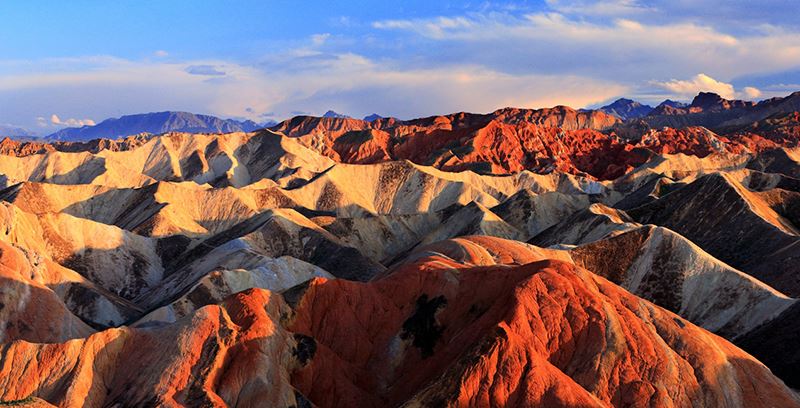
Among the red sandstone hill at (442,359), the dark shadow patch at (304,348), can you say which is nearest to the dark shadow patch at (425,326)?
the red sandstone hill at (442,359)

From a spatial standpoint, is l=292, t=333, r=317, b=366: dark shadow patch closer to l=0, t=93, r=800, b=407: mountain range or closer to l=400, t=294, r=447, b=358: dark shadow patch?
l=0, t=93, r=800, b=407: mountain range

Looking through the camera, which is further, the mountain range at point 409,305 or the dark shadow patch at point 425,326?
the dark shadow patch at point 425,326

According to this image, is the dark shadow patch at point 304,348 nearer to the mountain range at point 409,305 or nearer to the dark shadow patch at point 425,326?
the mountain range at point 409,305

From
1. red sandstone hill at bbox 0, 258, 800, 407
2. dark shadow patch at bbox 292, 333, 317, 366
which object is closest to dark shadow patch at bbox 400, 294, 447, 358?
red sandstone hill at bbox 0, 258, 800, 407

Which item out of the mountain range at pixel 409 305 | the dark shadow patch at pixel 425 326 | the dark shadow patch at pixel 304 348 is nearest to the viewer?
the mountain range at pixel 409 305

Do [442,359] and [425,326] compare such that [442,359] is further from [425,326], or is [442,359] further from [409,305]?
[409,305]

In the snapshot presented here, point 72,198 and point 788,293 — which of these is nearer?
point 788,293

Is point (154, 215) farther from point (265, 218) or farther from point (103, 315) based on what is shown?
point (103, 315)

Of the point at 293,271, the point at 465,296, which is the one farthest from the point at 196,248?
the point at 465,296

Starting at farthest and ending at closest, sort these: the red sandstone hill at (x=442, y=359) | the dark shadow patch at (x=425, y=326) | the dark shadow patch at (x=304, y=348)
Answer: the dark shadow patch at (x=425, y=326) → the dark shadow patch at (x=304, y=348) → the red sandstone hill at (x=442, y=359)

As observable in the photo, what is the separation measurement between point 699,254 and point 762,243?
16.5 meters

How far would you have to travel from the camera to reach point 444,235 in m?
129

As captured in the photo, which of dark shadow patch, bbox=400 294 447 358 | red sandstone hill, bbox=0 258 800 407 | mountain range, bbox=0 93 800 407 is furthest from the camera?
dark shadow patch, bbox=400 294 447 358

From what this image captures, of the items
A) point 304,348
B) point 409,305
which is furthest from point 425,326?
point 304,348
